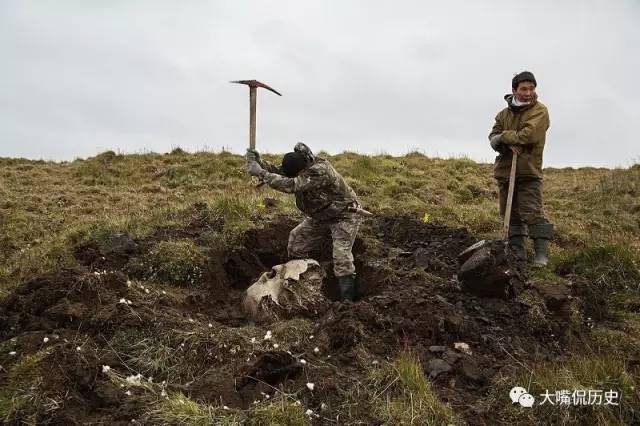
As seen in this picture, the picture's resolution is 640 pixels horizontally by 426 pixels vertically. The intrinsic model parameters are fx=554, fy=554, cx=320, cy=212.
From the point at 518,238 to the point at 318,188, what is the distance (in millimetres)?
2622

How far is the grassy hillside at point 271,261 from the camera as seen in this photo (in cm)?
361

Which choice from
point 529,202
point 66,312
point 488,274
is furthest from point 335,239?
point 66,312

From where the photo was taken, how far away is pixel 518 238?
684cm

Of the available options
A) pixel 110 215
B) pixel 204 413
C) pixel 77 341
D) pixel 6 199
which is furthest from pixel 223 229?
pixel 6 199

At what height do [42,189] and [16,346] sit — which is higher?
[42,189]

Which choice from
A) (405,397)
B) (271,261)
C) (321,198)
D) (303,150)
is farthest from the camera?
(271,261)

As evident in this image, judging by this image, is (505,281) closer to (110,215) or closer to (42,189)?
(110,215)

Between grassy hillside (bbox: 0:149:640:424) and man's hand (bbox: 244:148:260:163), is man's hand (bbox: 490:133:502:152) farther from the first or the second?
man's hand (bbox: 244:148:260:163)

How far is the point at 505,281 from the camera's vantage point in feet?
17.9

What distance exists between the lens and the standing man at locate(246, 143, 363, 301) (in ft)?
19.7

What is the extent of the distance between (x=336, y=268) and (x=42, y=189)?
719 centimetres

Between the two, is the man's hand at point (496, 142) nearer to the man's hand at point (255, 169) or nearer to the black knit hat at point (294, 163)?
the black knit hat at point (294, 163)

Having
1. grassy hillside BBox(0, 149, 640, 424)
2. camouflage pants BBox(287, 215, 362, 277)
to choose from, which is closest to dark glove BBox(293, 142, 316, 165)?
camouflage pants BBox(287, 215, 362, 277)

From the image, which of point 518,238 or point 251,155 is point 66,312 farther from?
point 518,238
